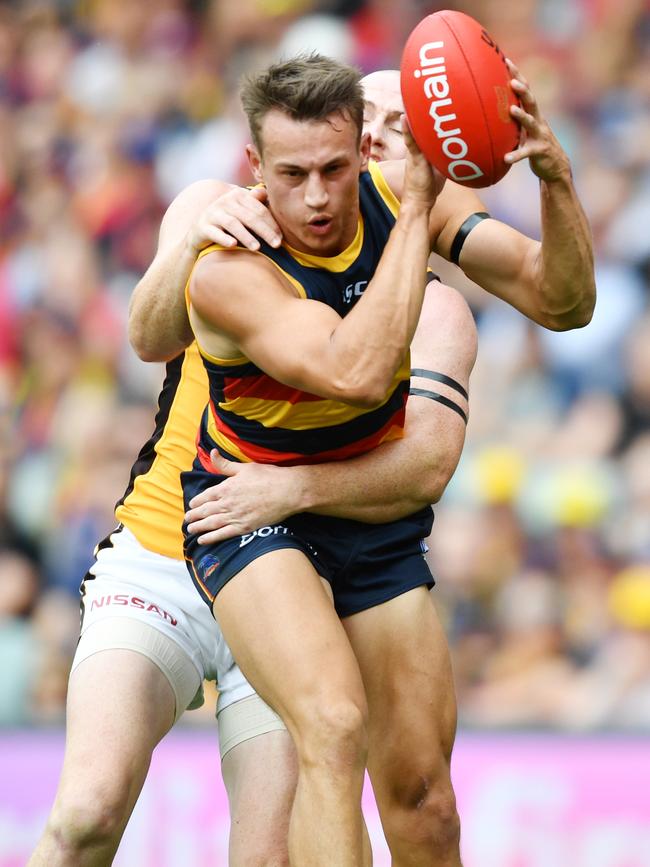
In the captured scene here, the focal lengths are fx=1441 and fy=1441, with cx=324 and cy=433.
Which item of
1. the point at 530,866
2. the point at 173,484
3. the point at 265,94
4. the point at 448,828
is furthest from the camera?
the point at 530,866

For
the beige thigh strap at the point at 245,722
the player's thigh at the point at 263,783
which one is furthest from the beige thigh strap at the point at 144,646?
the player's thigh at the point at 263,783

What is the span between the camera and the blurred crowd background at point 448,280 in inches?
296

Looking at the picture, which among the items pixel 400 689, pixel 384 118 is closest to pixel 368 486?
pixel 400 689

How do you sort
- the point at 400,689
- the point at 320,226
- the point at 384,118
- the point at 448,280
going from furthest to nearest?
the point at 448,280
the point at 384,118
the point at 400,689
the point at 320,226

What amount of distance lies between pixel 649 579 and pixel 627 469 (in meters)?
0.61

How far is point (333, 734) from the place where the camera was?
11.7ft


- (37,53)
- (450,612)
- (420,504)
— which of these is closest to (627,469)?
(450,612)

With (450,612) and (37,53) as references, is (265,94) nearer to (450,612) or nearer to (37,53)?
(450,612)

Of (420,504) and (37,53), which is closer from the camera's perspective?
(420,504)

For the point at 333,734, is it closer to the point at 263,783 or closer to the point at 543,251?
the point at 263,783

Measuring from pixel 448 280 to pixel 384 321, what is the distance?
15.8 ft

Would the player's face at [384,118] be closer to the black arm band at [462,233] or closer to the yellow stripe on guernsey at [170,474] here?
the black arm band at [462,233]

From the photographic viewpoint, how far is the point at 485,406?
808 centimetres

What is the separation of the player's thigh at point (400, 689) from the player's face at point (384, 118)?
1713 mm
